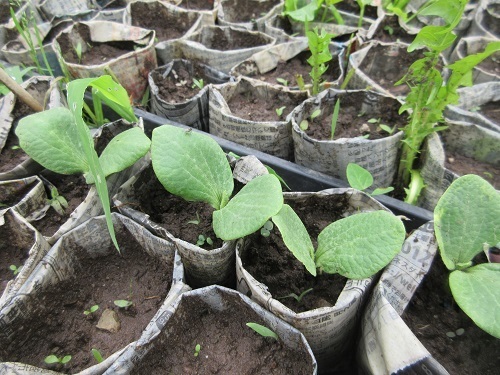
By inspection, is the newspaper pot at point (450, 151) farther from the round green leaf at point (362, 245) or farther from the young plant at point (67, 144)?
the young plant at point (67, 144)

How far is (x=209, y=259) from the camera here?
2.80ft

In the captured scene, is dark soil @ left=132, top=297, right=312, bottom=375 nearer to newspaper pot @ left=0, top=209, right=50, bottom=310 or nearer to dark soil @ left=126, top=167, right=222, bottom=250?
dark soil @ left=126, top=167, right=222, bottom=250

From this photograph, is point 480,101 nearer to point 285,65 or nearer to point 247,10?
point 285,65

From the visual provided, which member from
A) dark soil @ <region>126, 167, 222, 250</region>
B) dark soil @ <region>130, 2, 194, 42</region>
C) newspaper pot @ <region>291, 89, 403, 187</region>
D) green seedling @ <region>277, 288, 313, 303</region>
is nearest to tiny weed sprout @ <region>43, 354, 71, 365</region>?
dark soil @ <region>126, 167, 222, 250</region>

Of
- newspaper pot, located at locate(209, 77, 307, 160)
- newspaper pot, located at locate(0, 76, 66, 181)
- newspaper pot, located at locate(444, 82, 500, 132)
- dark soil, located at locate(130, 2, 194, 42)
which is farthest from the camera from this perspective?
dark soil, located at locate(130, 2, 194, 42)

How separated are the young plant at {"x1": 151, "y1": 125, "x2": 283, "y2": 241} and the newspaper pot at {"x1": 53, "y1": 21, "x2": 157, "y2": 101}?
0.76 metres

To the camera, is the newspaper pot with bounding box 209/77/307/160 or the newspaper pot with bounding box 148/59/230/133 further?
the newspaper pot with bounding box 148/59/230/133

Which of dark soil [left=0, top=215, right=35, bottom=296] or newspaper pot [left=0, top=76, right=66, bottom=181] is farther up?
newspaper pot [left=0, top=76, right=66, bottom=181]

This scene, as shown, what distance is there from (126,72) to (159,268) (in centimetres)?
89

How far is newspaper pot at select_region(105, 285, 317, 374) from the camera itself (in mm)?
732

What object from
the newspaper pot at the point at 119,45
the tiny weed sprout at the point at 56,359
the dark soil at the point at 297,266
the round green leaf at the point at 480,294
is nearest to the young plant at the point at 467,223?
the round green leaf at the point at 480,294

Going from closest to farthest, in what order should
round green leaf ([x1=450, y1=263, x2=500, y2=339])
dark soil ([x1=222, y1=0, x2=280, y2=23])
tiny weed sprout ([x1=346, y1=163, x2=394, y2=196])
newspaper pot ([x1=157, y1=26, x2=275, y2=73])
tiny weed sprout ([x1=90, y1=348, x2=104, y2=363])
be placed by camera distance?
round green leaf ([x1=450, y1=263, x2=500, y2=339]) < tiny weed sprout ([x1=90, y1=348, x2=104, y2=363]) < tiny weed sprout ([x1=346, y1=163, x2=394, y2=196]) < newspaper pot ([x1=157, y1=26, x2=275, y2=73]) < dark soil ([x1=222, y1=0, x2=280, y2=23])

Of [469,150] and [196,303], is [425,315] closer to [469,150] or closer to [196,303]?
[196,303]

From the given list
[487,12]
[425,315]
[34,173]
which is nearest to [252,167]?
[425,315]
